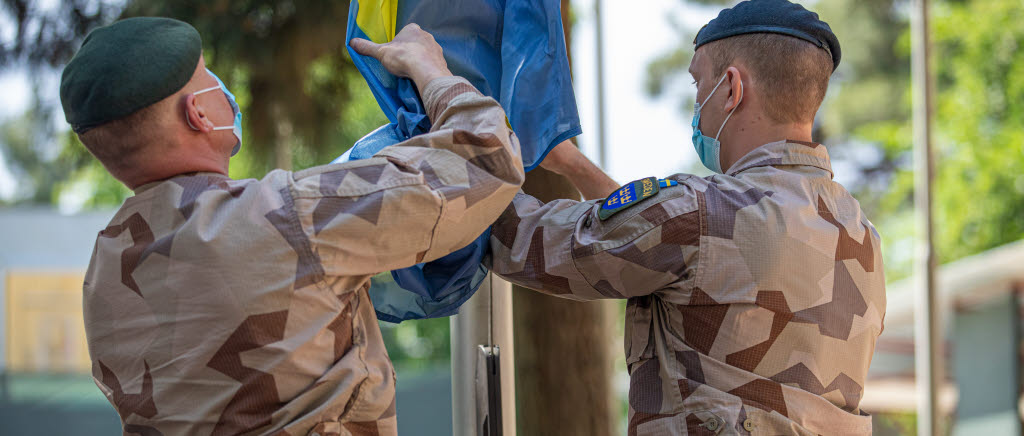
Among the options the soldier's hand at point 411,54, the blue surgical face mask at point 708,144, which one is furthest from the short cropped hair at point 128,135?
the blue surgical face mask at point 708,144

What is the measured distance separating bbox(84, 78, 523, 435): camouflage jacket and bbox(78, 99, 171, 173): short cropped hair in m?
0.07

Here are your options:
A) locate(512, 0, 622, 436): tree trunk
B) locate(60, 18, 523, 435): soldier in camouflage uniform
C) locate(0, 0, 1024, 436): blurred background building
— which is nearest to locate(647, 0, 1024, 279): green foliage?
locate(0, 0, 1024, 436): blurred background building

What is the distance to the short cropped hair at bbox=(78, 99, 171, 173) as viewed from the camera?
157 cm

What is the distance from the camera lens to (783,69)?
183 cm

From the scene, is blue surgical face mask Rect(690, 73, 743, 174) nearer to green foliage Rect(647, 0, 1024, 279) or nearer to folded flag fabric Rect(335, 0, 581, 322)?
folded flag fabric Rect(335, 0, 581, 322)

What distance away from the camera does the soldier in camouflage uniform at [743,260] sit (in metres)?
1.71

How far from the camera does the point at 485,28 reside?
208cm

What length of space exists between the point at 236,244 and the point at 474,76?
739 mm

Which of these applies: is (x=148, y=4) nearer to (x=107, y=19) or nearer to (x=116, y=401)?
(x=107, y=19)

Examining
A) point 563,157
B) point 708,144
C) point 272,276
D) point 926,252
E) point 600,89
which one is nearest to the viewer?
point 272,276

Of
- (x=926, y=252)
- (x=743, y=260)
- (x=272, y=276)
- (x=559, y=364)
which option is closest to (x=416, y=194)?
(x=272, y=276)

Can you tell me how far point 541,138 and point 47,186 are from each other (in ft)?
139

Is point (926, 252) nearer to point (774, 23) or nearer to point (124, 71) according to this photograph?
point (774, 23)

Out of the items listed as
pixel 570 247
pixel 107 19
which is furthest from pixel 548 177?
pixel 107 19
